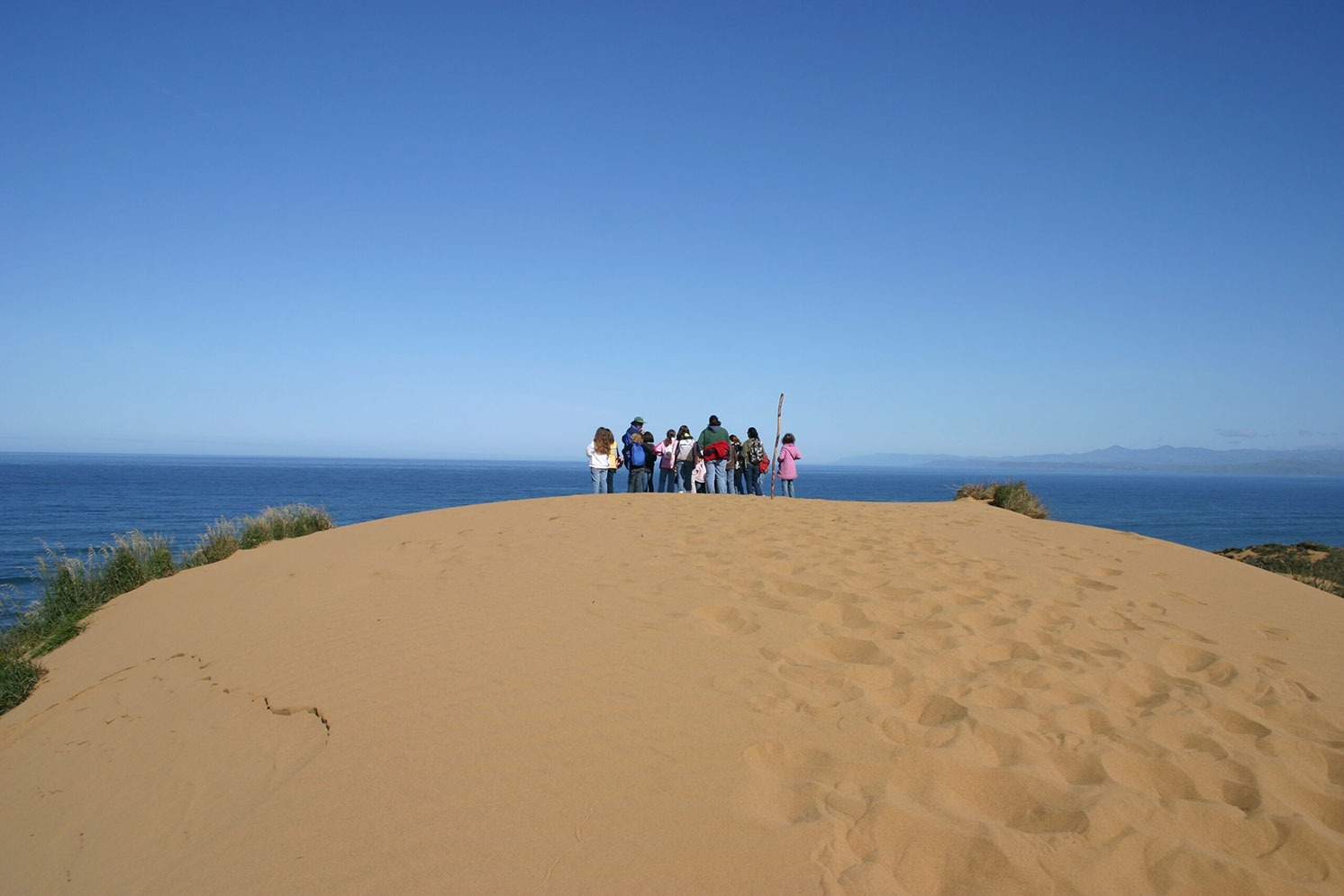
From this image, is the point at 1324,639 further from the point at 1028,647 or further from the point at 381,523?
the point at 381,523

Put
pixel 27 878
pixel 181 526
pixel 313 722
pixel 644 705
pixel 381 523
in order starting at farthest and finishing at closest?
pixel 181 526, pixel 381 523, pixel 313 722, pixel 644 705, pixel 27 878

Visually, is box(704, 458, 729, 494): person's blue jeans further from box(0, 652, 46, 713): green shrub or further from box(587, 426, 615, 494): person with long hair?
box(0, 652, 46, 713): green shrub

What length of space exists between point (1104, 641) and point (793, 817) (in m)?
3.11

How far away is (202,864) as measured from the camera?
3070 millimetres

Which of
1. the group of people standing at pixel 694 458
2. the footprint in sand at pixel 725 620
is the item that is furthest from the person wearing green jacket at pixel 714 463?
the footprint in sand at pixel 725 620

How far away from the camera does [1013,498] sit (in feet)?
51.1

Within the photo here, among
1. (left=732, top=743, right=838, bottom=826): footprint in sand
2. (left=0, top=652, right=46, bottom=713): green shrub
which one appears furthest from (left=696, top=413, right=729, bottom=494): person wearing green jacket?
(left=732, top=743, right=838, bottom=826): footprint in sand

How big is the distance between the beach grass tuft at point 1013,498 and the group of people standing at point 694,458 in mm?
4480

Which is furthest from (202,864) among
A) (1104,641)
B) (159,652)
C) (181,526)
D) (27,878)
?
(181,526)

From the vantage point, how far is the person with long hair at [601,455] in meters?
16.7

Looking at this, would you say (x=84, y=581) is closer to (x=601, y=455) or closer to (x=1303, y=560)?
(x=601, y=455)

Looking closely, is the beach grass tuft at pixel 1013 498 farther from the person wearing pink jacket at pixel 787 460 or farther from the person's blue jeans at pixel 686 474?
the person's blue jeans at pixel 686 474

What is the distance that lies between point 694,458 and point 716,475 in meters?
0.69

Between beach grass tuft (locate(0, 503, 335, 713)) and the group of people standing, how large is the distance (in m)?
6.53
